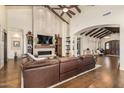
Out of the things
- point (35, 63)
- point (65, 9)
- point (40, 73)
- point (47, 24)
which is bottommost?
point (40, 73)

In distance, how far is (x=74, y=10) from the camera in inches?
402

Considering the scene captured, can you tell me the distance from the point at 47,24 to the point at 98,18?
173 inches

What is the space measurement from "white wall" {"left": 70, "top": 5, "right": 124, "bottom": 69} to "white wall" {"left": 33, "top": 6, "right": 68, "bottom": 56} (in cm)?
219

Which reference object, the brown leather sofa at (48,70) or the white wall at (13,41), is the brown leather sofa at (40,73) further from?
the white wall at (13,41)

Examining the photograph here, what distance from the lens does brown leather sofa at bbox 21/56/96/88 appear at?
11.6 feet

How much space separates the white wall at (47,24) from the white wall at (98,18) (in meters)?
2.19

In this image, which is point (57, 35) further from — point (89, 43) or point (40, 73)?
point (40, 73)

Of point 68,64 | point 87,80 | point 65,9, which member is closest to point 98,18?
point 65,9

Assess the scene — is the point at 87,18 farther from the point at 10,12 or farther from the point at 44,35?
the point at 10,12

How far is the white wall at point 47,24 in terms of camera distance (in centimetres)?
1070

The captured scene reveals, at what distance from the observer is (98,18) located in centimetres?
859

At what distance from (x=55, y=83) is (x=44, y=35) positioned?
284 inches

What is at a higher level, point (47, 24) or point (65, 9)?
point (65, 9)

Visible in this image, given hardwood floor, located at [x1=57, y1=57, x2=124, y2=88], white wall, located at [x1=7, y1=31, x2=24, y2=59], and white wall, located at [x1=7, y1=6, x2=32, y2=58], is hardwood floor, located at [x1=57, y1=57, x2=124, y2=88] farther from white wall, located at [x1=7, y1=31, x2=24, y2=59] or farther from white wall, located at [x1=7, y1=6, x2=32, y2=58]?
white wall, located at [x1=7, y1=31, x2=24, y2=59]
